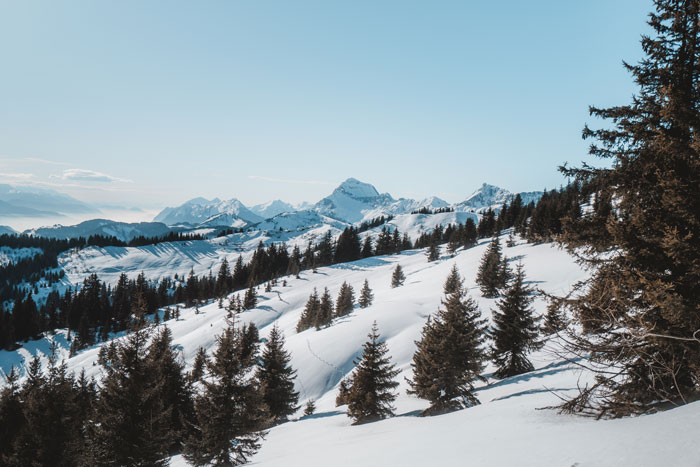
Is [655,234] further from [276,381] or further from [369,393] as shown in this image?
[276,381]

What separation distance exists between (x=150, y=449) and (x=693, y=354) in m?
16.6

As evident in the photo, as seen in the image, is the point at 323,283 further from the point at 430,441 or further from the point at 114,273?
the point at 114,273

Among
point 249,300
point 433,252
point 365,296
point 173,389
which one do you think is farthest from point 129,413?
point 433,252

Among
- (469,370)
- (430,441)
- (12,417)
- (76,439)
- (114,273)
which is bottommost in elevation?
(114,273)

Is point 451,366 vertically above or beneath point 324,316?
above

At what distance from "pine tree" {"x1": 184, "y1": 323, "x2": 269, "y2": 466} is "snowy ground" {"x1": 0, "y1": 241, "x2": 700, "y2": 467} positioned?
4.22 feet

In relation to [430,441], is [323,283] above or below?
below

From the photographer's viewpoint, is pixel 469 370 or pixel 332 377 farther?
pixel 332 377

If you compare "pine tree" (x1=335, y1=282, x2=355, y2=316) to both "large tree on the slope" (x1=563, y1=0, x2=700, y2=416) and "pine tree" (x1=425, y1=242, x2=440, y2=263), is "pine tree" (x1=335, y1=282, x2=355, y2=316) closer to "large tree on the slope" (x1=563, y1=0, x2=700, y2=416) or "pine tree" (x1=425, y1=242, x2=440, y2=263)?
"pine tree" (x1=425, y1=242, x2=440, y2=263)

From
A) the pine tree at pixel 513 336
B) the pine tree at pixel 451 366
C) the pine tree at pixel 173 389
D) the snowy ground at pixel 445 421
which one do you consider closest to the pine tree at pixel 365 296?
the snowy ground at pixel 445 421

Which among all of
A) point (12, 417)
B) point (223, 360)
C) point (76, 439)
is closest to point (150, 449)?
point (223, 360)

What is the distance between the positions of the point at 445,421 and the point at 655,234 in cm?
764

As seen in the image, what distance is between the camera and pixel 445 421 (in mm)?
9688

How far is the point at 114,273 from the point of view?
178375 mm
